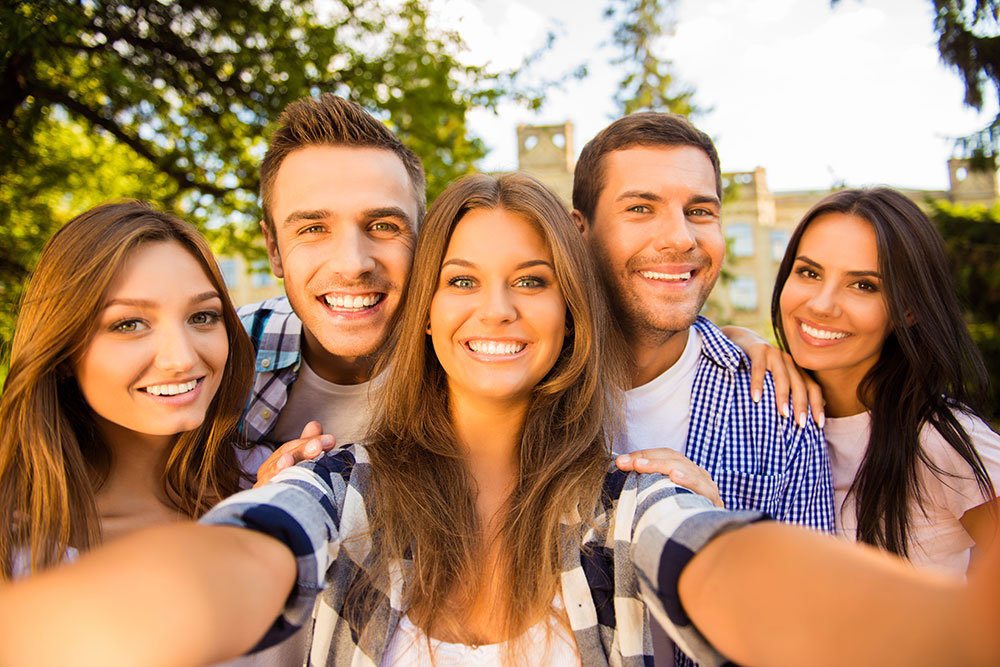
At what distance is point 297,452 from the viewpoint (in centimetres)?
237

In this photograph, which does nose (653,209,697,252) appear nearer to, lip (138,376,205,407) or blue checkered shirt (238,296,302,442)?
blue checkered shirt (238,296,302,442)

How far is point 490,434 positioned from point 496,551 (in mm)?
425

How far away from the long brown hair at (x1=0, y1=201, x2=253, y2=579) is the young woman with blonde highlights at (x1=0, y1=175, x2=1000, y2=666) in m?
0.94

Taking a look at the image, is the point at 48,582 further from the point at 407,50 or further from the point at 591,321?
the point at 407,50

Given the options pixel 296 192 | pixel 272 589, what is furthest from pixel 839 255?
pixel 272 589

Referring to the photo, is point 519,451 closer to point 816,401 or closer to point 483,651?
point 483,651

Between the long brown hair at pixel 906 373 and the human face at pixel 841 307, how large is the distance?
0.15ft

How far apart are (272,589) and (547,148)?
703 inches

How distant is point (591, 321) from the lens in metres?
2.48

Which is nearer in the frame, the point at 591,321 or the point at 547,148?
the point at 591,321

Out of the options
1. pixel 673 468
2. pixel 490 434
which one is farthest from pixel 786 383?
pixel 490 434

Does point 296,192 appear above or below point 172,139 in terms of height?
below

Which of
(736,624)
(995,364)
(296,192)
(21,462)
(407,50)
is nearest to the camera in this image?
(736,624)

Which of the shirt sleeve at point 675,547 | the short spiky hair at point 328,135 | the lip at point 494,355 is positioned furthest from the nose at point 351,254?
the shirt sleeve at point 675,547
